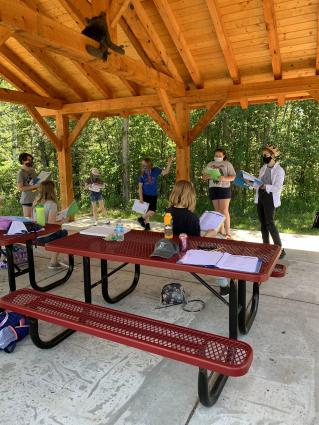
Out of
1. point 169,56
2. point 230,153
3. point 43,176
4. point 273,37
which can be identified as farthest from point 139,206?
point 230,153

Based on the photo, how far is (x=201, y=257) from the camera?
7.61 ft

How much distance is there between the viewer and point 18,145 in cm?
1469

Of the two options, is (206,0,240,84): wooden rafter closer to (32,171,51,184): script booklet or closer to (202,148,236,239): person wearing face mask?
(202,148,236,239): person wearing face mask

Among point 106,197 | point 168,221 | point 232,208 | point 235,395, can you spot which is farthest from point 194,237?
point 106,197

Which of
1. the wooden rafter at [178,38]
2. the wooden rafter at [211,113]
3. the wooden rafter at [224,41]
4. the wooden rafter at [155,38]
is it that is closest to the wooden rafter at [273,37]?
the wooden rafter at [224,41]

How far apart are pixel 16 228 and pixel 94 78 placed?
13.1 ft

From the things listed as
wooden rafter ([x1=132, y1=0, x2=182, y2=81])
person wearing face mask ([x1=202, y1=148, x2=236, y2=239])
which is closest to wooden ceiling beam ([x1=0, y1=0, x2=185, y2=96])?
wooden rafter ([x1=132, y1=0, x2=182, y2=81])

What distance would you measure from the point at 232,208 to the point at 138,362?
7.28 meters

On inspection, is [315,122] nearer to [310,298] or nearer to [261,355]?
[310,298]

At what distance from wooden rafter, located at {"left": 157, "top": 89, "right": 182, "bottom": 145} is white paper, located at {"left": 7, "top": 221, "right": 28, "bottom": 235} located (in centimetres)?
312

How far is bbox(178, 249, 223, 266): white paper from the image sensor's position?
87.1 inches

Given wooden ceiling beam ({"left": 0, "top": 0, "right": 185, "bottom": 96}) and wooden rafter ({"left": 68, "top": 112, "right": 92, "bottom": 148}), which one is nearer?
wooden ceiling beam ({"left": 0, "top": 0, "right": 185, "bottom": 96})

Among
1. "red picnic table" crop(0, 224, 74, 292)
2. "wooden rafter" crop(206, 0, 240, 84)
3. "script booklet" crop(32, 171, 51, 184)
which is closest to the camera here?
"red picnic table" crop(0, 224, 74, 292)

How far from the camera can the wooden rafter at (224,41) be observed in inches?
171
